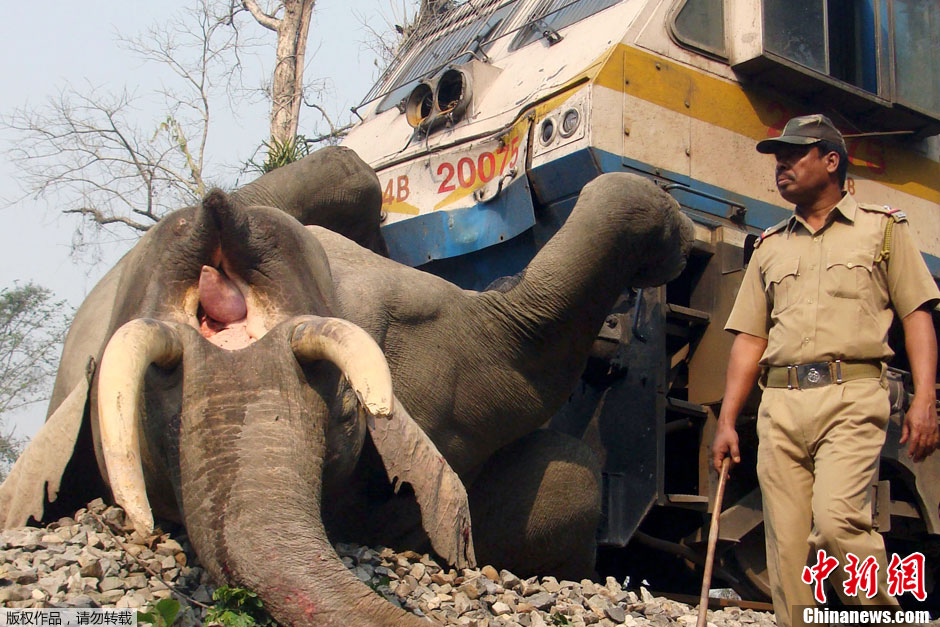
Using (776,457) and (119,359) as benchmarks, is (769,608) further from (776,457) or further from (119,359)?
(119,359)

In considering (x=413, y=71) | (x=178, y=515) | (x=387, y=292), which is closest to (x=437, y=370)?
(x=387, y=292)

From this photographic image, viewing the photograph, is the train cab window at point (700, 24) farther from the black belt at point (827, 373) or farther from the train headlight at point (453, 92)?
the black belt at point (827, 373)

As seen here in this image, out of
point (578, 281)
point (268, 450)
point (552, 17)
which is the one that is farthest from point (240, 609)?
point (552, 17)

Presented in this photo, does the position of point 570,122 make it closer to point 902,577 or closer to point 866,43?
point 866,43

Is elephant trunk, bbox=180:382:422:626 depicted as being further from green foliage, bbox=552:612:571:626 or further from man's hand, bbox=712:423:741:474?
man's hand, bbox=712:423:741:474

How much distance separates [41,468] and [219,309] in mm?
916

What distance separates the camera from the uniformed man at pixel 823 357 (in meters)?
3.80

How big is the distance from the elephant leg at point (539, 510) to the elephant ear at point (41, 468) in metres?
1.90

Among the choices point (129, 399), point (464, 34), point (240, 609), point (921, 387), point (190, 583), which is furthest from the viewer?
point (464, 34)

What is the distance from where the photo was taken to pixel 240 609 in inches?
132

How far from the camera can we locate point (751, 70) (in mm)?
6789

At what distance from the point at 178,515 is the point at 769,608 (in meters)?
3.15

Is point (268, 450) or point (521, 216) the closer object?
point (268, 450)

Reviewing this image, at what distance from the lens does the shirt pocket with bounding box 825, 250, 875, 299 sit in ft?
13.3
